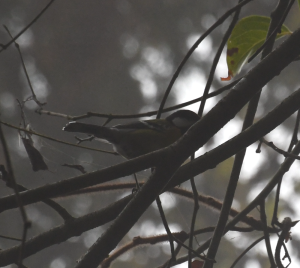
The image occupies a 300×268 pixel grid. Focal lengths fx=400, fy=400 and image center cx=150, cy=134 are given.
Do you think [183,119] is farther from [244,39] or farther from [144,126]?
[244,39]

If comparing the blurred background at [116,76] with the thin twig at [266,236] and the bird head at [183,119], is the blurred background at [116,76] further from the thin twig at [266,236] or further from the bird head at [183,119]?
the thin twig at [266,236]

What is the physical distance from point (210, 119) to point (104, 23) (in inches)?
39.5

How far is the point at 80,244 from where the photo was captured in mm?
1273

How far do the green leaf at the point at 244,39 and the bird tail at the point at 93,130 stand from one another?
350 mm

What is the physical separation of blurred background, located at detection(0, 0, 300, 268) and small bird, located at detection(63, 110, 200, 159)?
0.17 metres

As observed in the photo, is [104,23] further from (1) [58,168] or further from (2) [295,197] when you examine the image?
(2) [295,197]

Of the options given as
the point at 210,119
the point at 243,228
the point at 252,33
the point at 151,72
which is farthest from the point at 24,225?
the point at 151,72

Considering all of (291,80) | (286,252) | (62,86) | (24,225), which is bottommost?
(24,225)

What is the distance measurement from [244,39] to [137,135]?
383 millimetres

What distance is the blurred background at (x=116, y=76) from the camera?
1.27m

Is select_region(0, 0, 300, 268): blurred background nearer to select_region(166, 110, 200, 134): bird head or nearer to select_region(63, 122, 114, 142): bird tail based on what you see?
select_region(166, 110, 200, 134): bird head

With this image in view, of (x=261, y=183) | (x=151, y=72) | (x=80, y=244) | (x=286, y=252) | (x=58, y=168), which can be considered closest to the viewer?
(x=286, y=252)

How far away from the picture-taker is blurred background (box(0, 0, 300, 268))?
1.27 m

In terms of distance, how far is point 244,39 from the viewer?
975 millimetres
